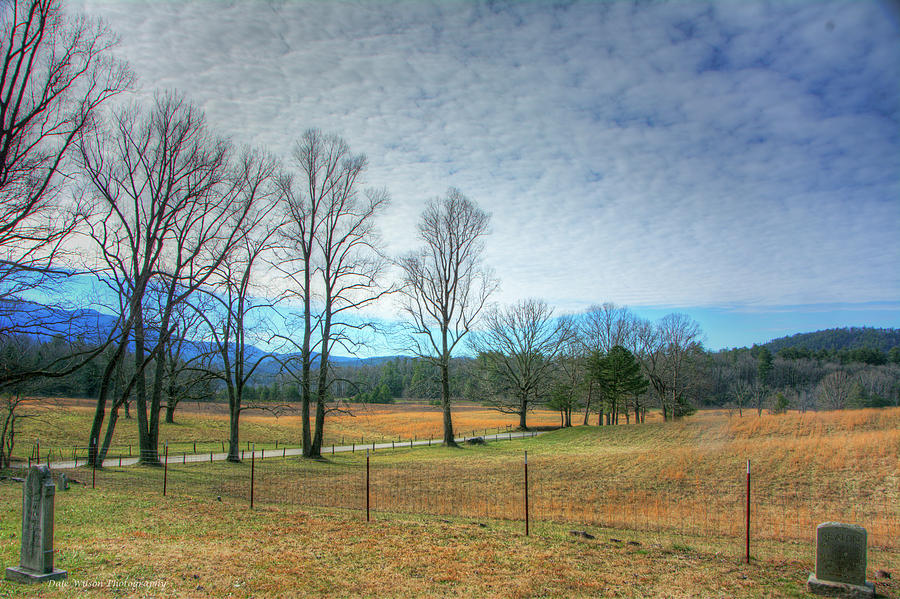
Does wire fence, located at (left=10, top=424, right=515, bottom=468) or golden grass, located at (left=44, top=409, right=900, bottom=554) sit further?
wire fence, located at (left=10, top=424, right=515, bottom=468)

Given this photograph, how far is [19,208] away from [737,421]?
41.2 meters

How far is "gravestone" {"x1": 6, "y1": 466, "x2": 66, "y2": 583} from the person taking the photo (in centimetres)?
670

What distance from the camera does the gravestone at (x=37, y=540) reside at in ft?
22.0

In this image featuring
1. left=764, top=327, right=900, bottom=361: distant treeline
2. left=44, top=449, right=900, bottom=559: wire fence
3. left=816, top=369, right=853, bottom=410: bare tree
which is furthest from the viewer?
left=764, top=327, right=900, bottom=361: distant treeline

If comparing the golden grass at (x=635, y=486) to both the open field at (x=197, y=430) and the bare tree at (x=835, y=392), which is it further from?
the bare tree at (x=835, y=392)

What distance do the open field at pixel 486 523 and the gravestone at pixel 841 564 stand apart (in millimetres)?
305

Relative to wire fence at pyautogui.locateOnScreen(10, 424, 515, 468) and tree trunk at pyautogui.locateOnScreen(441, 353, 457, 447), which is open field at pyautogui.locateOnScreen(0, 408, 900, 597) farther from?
tree trunk at pyautogui.locateOnScreen(441, 353, 457, 447)

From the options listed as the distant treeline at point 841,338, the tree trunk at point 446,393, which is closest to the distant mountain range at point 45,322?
the tree trunk at point 446,393

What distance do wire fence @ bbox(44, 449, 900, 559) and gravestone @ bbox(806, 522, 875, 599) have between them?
2.20 meters

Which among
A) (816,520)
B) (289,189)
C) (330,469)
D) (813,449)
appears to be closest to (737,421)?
(813,449)

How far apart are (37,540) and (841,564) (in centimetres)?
1082

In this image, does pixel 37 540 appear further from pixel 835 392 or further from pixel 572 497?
pixel 835 392

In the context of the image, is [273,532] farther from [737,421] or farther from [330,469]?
[737,421]

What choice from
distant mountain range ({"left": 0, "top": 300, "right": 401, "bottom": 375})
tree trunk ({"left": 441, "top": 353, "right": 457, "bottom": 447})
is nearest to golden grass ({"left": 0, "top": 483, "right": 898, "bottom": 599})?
distant mountain range ({"left": 0, "top": 300, "right": 401, "bottom": 375})
